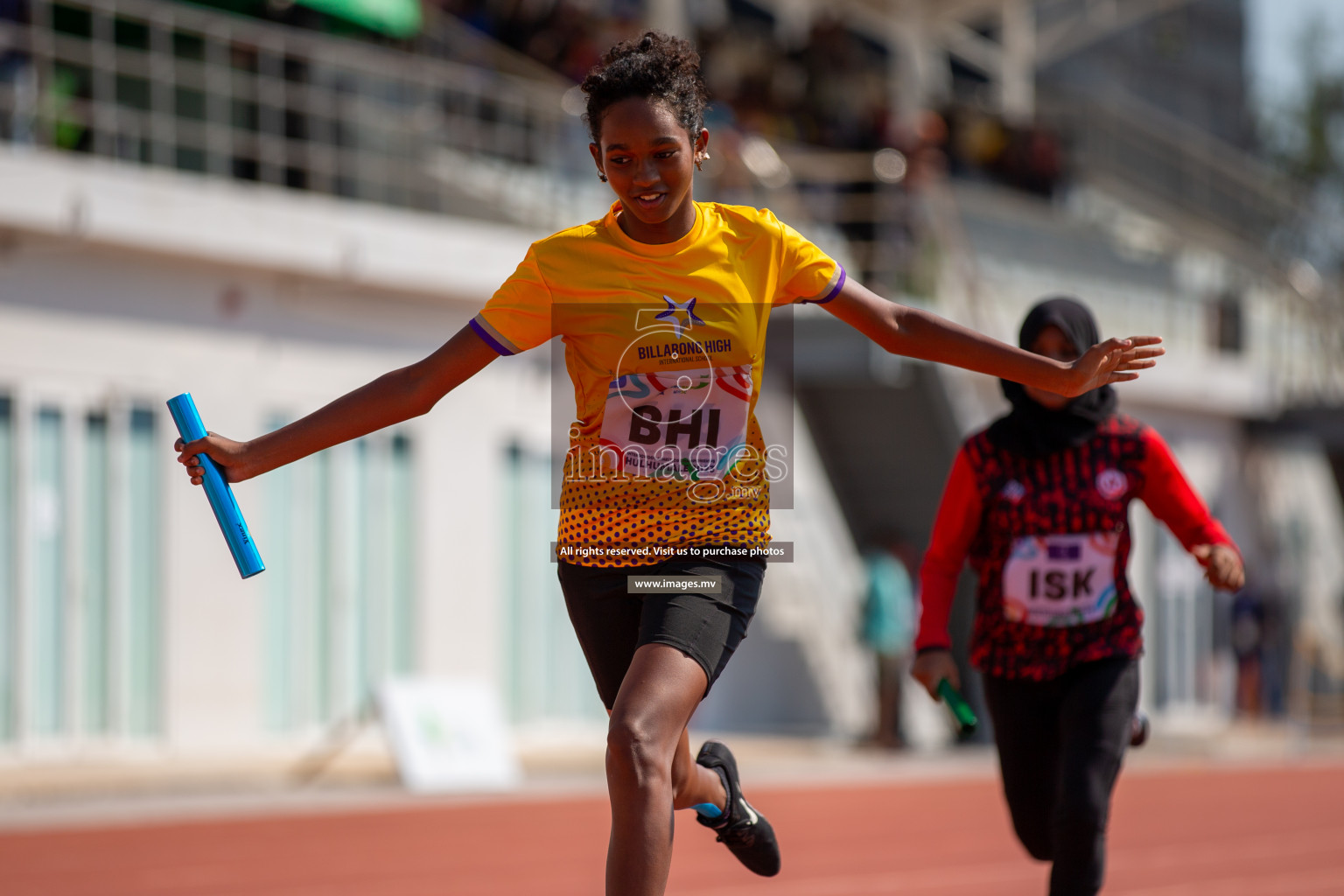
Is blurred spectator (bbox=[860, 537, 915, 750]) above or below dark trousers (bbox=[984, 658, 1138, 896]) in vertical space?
below

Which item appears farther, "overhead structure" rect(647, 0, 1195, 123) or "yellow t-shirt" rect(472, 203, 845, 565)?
"overhead structure" rect(647, 0, 1195, 123)

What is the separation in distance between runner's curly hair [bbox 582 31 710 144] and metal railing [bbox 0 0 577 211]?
10.7 meters

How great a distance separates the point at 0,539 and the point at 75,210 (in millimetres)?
2492

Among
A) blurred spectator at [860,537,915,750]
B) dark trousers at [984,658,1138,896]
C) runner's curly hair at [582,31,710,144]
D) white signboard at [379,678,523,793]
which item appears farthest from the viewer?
blurred spectator at [860,537,915,750]

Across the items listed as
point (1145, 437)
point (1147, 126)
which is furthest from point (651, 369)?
point (1147, 126)

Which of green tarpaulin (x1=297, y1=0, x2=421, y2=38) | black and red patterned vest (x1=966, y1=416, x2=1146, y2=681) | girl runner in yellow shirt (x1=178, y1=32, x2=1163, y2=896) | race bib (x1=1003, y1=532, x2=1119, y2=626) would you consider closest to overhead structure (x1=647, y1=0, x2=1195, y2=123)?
green tarpaulin (x1=297, y1=0, x2=421, y2=38)

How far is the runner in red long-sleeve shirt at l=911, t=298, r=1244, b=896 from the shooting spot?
5.73 m

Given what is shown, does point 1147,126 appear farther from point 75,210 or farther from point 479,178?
point 75,210

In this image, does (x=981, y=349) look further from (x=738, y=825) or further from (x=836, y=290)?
(x=738, y=825)

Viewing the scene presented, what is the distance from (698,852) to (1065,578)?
601 cm

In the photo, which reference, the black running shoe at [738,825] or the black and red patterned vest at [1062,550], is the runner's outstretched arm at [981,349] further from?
the black running shoe at [738,825]

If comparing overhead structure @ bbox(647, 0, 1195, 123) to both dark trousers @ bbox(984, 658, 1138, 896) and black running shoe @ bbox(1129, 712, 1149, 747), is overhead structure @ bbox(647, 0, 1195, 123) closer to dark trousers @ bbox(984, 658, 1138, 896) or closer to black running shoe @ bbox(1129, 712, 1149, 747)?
black running shoe @ bbox(1129, 712, 1149, 747)

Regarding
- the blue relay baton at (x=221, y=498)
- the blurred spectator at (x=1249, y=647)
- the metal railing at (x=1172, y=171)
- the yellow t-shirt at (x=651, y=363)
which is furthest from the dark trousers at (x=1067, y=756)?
the metal railing at (x=1172, y=171)

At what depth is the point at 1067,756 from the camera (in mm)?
5570
